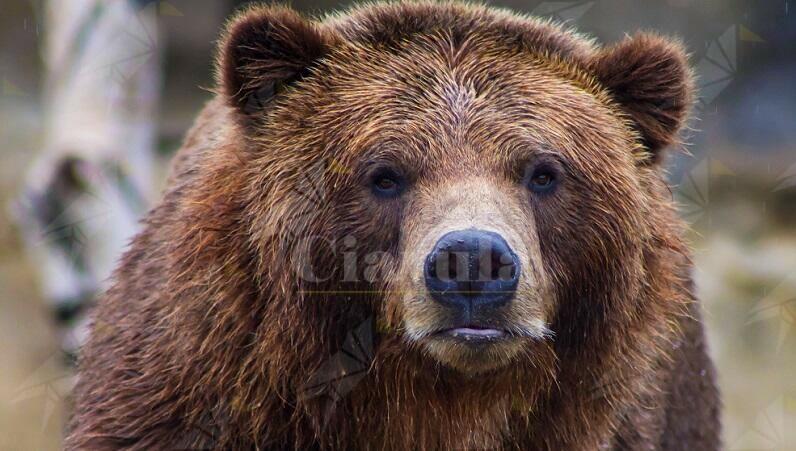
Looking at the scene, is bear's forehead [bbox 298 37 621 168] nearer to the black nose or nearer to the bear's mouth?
the black nose

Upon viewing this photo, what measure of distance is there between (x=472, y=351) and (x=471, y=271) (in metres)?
0.33

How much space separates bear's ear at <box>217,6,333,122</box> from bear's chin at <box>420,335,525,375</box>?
1.24 m

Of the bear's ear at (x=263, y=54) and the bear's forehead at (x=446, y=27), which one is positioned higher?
the bear's forehead at (x=446, y=27)

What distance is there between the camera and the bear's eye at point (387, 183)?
4453mm

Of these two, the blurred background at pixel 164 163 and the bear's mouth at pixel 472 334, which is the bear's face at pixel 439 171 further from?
the blurred background at pixel 164 163

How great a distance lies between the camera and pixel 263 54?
4703mm

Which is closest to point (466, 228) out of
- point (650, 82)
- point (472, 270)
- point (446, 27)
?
point (472, 270)

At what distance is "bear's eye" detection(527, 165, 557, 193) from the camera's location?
4523 mm

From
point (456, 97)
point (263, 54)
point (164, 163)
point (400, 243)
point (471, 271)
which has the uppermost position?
point (164, 163)

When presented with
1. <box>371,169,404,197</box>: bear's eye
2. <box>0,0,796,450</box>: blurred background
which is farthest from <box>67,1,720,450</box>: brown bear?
<box>0,0,796,450</box>: blurred background

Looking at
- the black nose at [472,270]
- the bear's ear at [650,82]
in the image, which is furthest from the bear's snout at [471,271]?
the bear's ear at [650,82]

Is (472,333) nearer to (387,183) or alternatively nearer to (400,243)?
(400,243)

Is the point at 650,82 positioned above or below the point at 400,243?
above

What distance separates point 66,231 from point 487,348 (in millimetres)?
5648
